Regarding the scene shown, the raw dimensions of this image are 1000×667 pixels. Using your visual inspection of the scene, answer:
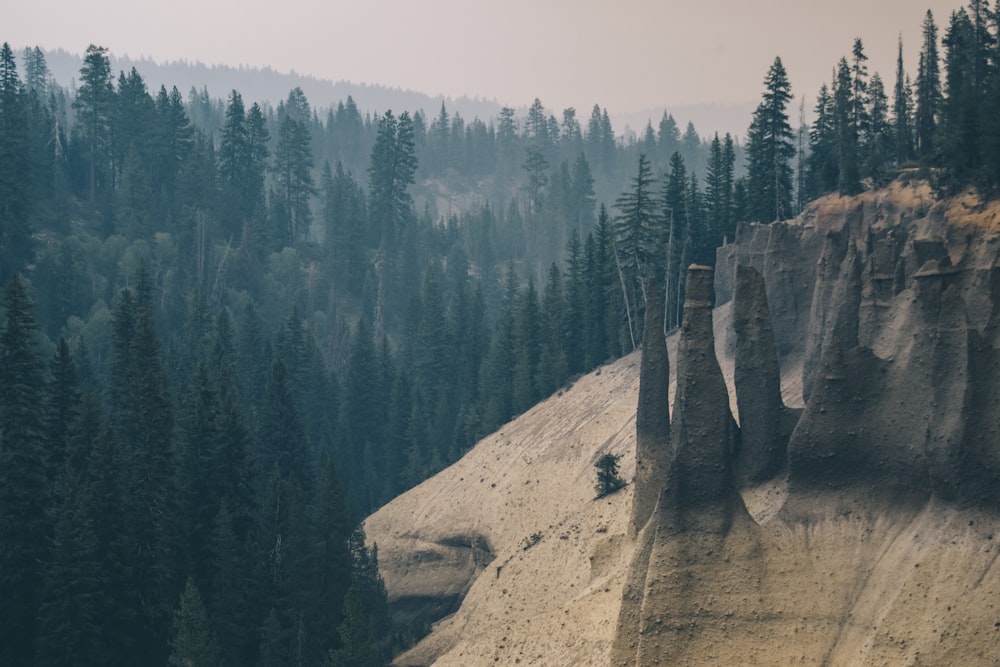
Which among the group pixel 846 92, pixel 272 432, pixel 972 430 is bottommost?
pixel 272 432

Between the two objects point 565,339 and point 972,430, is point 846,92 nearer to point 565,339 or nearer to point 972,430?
point 565,339

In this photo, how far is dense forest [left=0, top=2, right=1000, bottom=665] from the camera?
185ft

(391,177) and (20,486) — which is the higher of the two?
(391,177)

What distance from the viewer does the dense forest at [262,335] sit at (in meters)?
56.3

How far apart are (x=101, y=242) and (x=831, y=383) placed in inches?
3567

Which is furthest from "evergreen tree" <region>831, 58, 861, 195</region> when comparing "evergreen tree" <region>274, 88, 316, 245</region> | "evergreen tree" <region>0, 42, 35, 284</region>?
"evergreen tree" <region>274, 88, 316, 245</region>

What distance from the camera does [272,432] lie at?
7881 centimetres

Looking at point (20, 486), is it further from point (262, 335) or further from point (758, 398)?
point (262, 335)

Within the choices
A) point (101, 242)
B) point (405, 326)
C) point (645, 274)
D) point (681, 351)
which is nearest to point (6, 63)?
point (101, 242)

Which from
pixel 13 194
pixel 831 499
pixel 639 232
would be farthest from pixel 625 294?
pixel 13 194

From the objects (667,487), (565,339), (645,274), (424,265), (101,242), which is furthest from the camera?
(424,265)

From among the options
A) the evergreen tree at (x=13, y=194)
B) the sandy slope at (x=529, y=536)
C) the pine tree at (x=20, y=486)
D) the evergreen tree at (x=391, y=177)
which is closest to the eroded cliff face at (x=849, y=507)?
the sandy slope at (x=529, y=536)

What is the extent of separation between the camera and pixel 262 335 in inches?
4139

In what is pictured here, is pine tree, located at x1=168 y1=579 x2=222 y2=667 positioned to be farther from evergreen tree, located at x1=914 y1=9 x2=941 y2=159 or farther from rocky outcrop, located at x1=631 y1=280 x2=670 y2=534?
evergreen tree, located at x1=914 y1=9 x2=941 y2=159
